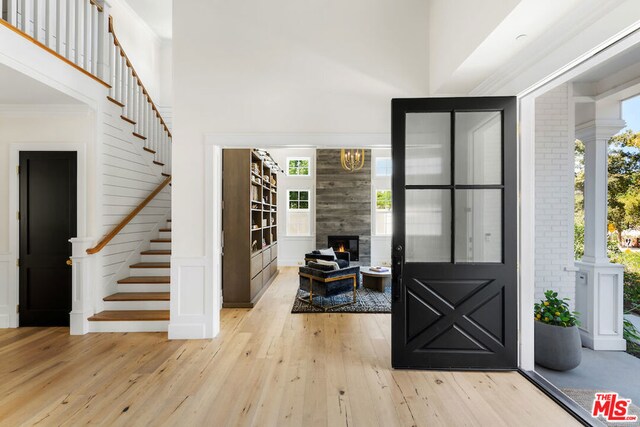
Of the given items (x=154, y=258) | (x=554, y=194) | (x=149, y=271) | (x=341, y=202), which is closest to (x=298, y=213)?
(x=341, y=202)

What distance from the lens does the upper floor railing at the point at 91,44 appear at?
9.75 feet

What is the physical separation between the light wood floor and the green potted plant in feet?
2.33

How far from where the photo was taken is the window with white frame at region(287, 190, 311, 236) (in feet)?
28.1

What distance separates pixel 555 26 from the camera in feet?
6.09

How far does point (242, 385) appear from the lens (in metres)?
2.47

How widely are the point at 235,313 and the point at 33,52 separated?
3587mm

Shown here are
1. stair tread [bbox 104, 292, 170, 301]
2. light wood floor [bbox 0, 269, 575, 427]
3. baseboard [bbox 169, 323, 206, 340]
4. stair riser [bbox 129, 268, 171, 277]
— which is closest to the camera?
light wood floor [bbox 0, 269, 575, 427]

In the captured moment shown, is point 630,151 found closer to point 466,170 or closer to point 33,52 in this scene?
point 466,170

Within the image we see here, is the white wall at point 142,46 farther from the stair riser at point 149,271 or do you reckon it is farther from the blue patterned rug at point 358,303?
the blue patterned rug at point 358,303

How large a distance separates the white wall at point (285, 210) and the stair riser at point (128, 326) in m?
4.88

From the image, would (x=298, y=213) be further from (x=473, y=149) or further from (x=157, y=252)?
(x=473, y=149)

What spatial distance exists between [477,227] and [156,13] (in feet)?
21.7

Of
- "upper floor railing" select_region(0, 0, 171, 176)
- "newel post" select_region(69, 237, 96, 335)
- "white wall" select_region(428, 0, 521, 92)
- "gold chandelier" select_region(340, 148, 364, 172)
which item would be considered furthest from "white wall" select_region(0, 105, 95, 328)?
"gold chandelier" select_region(340, 148, 364, 172)

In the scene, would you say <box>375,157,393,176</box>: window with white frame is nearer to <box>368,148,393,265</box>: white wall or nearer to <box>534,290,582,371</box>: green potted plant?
<box>368,148,393,265</box>: white wall
